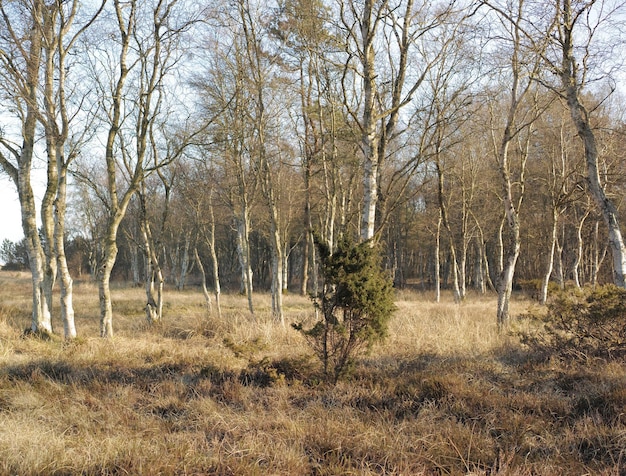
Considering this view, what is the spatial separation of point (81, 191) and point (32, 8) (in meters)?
24.8

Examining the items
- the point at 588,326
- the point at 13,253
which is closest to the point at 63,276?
the point at 588,326

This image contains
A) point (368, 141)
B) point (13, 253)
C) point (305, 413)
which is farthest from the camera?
point (13, 253)

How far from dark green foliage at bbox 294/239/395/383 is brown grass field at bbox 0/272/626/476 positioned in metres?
0.41

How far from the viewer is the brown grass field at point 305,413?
10.7 ft

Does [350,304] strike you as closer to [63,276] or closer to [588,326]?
[588,326]

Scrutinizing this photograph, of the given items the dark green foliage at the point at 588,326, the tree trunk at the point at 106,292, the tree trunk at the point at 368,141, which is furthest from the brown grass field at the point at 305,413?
the tree trunk at the point at 368,141

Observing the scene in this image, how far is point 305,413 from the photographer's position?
4.29 metres

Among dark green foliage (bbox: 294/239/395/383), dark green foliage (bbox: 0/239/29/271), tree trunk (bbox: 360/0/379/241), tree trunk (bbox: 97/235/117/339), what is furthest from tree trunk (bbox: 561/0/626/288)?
dark green foliage (bbox: 0/239/29/271)

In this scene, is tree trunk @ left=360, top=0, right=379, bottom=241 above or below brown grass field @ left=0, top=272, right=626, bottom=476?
above

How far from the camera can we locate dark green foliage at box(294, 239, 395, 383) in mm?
5027

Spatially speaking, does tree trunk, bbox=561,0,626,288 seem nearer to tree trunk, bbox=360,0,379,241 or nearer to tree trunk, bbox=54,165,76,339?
tree trunk, bbox=360,0,379,241

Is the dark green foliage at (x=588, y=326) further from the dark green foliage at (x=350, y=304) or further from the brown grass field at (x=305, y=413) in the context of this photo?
the dark green foliage at (x=350, y=304)

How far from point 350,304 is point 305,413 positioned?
139cm

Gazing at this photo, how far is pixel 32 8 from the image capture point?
328 inches
